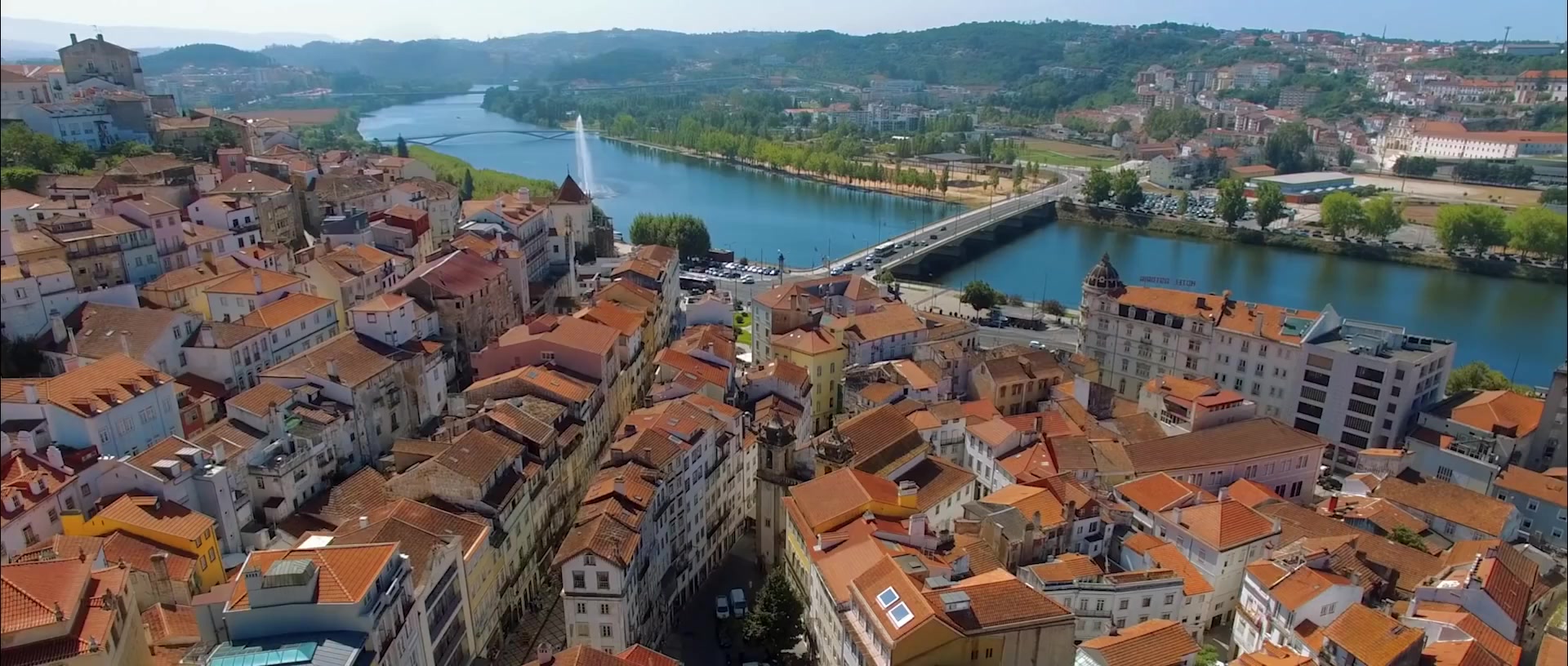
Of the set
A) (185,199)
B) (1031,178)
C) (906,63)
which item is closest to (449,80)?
(906,63)

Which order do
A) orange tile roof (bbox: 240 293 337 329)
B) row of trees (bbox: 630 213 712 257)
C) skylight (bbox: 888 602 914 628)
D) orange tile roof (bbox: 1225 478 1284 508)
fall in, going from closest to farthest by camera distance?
skylight (bbox: 888 602 914 628), orange tile roof (bbox: 1225 478 1284 508), orange tile roof (bbox: 240 293 337 329), row of trees (bbox: 630 213 712 257)

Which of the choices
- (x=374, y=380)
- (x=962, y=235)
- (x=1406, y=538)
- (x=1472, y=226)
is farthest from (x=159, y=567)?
(x=1472, y=226)

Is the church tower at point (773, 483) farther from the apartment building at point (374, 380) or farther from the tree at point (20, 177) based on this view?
the tree at point (20, 177)

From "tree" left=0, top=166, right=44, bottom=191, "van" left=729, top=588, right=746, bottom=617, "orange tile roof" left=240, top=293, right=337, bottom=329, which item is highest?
"tree" left=0, top=166, right=44, bottom=191

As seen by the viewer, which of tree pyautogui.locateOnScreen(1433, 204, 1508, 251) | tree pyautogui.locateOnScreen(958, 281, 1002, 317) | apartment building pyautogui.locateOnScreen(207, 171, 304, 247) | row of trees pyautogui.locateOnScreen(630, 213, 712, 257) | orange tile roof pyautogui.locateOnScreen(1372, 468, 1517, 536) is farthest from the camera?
row of trees pyautogui.locateOnScreen(630, 213, 712, 257)

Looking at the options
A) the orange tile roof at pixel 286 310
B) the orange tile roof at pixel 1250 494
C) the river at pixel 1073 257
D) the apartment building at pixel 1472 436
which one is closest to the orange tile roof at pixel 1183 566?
the orange tile roof at pixel 1250 494

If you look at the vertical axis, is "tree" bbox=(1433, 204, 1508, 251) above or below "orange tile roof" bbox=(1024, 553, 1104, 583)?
above

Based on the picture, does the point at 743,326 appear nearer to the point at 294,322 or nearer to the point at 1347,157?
the point at 294,322

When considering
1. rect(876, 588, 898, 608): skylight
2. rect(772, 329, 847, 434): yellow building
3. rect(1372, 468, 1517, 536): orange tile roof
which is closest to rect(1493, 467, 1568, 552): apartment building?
rect(1372, 468, 1517, 536): orange tile roof

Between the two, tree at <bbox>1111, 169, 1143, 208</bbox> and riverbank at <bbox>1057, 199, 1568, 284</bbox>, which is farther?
tree at <bbox>1111, 169, 1143, 208</bbox>

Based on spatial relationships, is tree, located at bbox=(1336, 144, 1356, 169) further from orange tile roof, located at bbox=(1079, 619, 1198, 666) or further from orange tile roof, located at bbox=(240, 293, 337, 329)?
orange tile roof, located at bbox=(240, 293, 337, 329)
